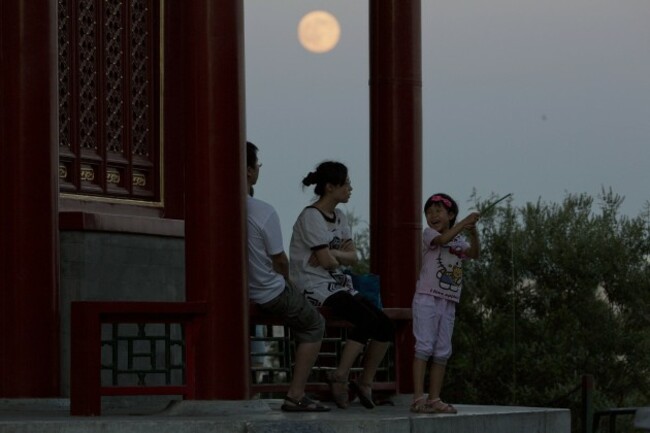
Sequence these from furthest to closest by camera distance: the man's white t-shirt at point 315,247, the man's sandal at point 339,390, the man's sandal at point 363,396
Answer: the man's sandal at point 363,396 → the man's sandal at point 339,390 → the man's white t-shirt at point 315,247

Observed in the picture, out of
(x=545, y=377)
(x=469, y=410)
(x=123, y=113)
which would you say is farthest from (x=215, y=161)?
(x=545, y=377)

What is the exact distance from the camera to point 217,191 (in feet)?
37.1

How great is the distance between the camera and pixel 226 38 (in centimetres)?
1148

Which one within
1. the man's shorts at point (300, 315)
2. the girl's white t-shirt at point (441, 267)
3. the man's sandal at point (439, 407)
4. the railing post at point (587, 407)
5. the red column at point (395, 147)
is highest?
the red column at point (395, 147)

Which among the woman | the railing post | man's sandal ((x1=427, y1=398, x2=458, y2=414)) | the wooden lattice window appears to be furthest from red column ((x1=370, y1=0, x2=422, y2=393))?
the railing post

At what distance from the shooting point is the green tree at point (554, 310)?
41500 millimetres

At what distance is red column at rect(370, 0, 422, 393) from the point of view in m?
14.3

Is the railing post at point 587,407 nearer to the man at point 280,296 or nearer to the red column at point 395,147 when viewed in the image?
the red column at point 395,147

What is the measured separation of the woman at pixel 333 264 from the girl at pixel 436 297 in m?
0.28

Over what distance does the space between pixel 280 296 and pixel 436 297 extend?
3.66 feet

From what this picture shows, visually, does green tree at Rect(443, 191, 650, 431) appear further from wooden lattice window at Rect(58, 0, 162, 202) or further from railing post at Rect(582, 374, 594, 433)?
wooden lattice window at Rect(58, 0, 162, 202)

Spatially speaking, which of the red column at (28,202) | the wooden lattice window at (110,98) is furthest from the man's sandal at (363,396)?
the wooden lattice window at (110,98)

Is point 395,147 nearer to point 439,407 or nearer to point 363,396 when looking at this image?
→ point 363,396

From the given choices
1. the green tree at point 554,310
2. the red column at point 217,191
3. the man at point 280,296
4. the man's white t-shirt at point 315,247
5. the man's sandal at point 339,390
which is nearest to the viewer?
the red column at point 217,191
